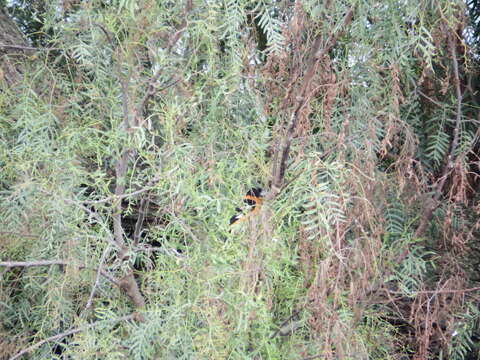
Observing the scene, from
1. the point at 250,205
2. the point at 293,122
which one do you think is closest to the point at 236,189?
the point at 250,205

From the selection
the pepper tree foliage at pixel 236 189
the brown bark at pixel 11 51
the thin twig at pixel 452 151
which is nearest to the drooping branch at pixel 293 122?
the pepper tree foliage at pixel 236 189

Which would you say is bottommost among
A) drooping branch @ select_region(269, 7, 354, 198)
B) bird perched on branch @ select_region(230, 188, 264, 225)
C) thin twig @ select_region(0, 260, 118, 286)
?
thin twig @ select_region(0, 260, 118, 286)

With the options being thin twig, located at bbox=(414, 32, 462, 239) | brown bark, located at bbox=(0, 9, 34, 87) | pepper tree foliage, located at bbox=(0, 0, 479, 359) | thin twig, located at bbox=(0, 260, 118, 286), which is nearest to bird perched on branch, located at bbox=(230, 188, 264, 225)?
pepper tree foliage, located at bbox=(0, 0, 479, 359)

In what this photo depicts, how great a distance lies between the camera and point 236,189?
5.20ft

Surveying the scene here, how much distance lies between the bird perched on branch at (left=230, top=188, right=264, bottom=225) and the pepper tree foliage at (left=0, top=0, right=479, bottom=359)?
0.03 m

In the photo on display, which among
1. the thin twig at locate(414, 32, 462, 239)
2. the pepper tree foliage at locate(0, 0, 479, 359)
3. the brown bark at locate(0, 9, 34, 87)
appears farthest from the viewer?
the brown bark at locate(0, 9, 34, 87)

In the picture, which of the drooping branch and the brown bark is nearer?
the drooping branch

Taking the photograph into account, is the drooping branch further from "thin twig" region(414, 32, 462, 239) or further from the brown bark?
the brown bark

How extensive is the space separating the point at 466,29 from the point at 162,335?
1198 mm

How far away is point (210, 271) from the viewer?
1.41 m

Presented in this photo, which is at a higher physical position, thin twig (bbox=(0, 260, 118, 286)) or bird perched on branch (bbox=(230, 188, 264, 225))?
bird perched on branch (bbox=(230, 188, 264, 225))

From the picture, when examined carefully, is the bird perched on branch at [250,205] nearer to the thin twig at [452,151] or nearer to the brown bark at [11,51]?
the thin twig at [452,151]

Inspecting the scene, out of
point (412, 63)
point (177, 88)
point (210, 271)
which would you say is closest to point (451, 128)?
point (412, 63)

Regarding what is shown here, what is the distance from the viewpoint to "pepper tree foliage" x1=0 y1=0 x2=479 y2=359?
145cm
